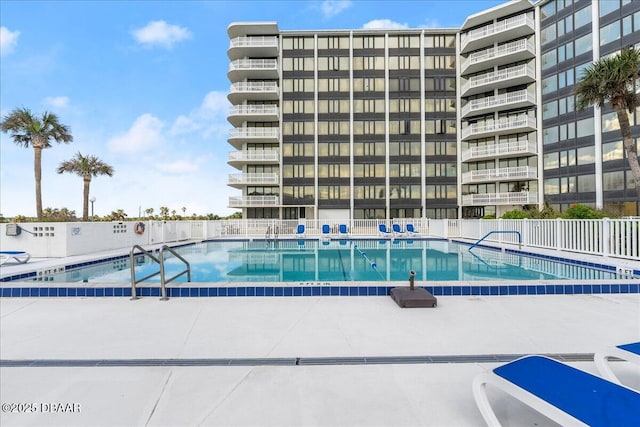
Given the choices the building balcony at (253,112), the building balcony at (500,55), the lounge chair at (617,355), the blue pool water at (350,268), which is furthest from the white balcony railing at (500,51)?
the lounge chair at (617,355)

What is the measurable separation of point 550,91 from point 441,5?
16.6 m

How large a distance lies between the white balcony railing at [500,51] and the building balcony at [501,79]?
1446mm

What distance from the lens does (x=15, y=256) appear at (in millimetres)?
10008

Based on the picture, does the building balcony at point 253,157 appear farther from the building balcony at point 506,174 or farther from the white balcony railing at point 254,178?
the building balcony at point 506,174

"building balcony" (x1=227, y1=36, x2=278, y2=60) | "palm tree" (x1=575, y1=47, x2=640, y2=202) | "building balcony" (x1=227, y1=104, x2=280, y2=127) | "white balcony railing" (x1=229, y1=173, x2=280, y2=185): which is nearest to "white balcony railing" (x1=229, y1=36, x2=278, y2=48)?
"building balcony" (x1=227, y1=36, x2=278, y2=60)

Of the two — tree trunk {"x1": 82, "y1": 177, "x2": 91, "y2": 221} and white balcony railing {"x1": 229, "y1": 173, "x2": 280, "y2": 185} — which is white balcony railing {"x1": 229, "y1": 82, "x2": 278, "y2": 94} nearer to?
white balcony railing {"x1": 229, "y1": 173, "x2": 280, "y2": 185}

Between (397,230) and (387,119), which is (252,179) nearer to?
(387,119)

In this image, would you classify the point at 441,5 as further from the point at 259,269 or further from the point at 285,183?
the point at 259,269

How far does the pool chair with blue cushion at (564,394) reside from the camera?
62.3 inches

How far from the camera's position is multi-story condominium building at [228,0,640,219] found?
32.1 m

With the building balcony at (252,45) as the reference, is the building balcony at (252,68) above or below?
below

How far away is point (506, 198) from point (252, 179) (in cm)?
2632

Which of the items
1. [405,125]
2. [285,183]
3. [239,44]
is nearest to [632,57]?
[405,125]

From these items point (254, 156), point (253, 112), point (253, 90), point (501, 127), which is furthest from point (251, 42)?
point (501, 127)
